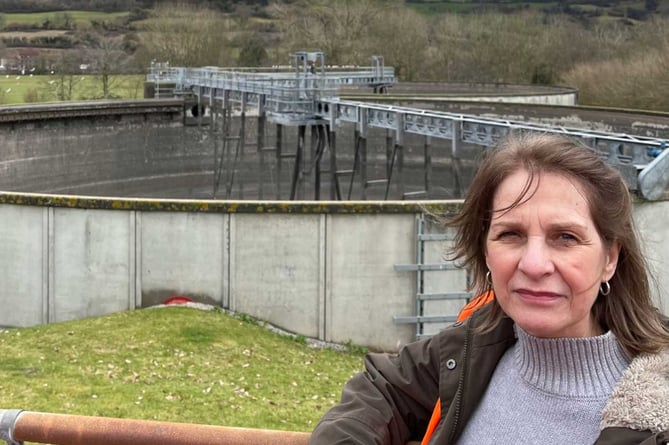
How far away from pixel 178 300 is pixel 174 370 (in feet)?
10.8

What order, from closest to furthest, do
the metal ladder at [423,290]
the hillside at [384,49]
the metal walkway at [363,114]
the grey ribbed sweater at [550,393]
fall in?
the grey ribbed sweater at [550,393]
the metal ladder at [423,290]
the metal walkway at [363,114]
the hillside at [384,49]

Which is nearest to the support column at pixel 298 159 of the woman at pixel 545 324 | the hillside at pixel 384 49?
the hillside at pixel 384 49

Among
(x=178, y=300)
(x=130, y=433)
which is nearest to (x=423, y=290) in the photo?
(x=178, y=300)

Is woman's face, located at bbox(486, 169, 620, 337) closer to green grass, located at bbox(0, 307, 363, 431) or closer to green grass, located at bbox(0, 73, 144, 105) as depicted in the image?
green grass, located at bbox(0, 307, 363, 431)

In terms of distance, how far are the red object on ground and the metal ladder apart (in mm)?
2935

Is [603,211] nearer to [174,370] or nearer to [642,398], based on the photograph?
[642,398]

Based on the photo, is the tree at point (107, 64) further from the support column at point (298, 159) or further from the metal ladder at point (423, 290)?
the metal ladder at point (423, 290)

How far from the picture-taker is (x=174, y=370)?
33.9 feet

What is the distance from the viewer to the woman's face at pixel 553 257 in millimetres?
2064

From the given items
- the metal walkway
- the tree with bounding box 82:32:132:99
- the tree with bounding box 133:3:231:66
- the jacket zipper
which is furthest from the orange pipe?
the tree with bounding box 133:3:231:66

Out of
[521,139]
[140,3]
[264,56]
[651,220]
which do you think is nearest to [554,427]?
[521,139]

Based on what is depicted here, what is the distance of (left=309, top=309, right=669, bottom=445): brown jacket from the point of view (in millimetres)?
2162

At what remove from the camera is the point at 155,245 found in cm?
1352

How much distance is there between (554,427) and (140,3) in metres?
99.2
